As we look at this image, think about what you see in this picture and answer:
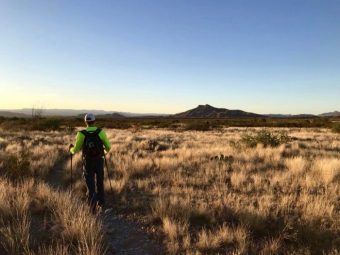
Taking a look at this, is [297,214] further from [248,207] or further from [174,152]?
[174,152]

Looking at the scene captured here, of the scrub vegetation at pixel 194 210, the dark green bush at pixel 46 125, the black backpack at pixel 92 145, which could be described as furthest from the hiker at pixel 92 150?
the dark green bush at pixel 46 125

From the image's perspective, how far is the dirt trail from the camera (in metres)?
5.45

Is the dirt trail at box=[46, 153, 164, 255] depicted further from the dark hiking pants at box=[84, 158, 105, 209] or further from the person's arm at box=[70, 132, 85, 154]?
the person's arm at box=[70, 132, 85, 154]

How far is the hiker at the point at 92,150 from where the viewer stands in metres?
7.18

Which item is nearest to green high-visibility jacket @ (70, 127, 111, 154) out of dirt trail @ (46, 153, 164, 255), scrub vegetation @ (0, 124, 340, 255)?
scrub vegetation @ (0, 124, 340, 255)

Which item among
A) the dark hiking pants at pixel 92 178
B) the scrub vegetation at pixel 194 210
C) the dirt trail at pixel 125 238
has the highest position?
the dark hiking pants at pixel 92 178

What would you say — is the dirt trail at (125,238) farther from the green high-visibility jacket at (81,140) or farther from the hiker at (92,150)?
the green high-visibility jacket at (81,140)

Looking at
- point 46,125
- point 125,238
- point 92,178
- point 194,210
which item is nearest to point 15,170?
point 92,178

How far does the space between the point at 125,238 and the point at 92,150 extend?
82.6 inches

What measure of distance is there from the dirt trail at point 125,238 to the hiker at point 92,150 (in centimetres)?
45

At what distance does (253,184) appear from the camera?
31.8 ft

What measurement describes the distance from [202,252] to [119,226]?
6.38 ft

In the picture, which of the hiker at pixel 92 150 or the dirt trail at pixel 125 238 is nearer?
the dirt trail at pixel 125 238

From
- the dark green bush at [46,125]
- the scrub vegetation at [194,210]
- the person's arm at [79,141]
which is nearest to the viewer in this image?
the scrub vegetation at [194,210]
